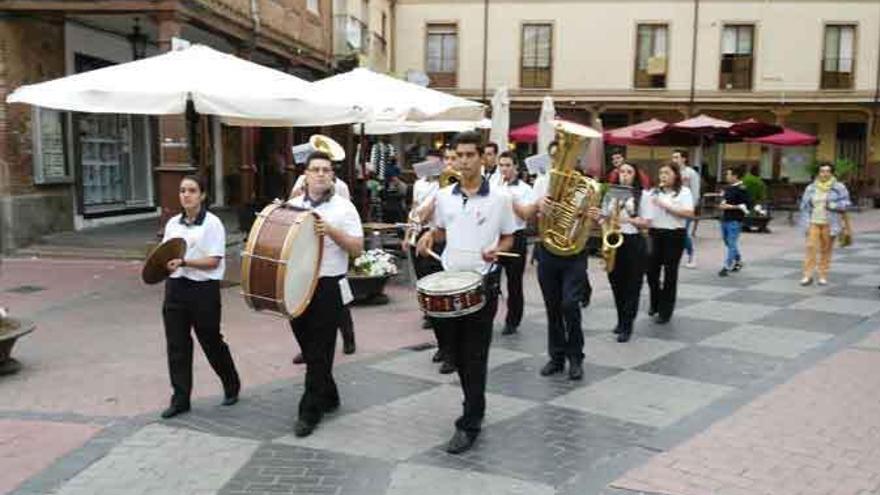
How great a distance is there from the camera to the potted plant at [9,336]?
6066 mm

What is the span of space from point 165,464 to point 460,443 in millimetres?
1656

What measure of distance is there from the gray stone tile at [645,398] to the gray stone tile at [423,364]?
92 cm

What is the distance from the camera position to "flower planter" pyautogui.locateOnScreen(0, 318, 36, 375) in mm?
6066

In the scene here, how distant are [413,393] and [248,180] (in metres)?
13.1

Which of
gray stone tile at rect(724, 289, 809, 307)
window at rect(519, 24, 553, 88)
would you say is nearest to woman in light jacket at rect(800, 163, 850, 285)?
gray stone tile at rect(724, 289, 809, 307)

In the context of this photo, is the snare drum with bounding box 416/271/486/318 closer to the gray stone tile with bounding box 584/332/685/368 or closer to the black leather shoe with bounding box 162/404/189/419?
the black leather shoe with bounding box 162/404/189/419

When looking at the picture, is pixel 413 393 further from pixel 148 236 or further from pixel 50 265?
pixel 148 236

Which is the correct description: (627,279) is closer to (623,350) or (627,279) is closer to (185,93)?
(623,350)

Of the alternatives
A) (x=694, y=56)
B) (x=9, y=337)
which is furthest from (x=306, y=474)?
(x=694, y=56)

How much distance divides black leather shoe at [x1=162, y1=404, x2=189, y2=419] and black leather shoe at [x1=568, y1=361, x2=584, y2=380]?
2.79m

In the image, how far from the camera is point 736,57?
28906 mm

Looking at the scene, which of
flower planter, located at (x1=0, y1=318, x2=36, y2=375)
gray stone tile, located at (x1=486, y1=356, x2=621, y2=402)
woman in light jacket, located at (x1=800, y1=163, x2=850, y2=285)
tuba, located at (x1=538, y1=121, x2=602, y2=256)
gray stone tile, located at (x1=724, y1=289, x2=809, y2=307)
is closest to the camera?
tuba, located at (x1=538, y1=121, x2=602, y2=256)

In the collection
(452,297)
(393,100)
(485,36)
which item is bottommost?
(452,297)

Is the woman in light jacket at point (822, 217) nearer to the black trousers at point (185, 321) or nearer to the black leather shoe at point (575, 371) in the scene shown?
the black leather shoe at point (575, 371)
